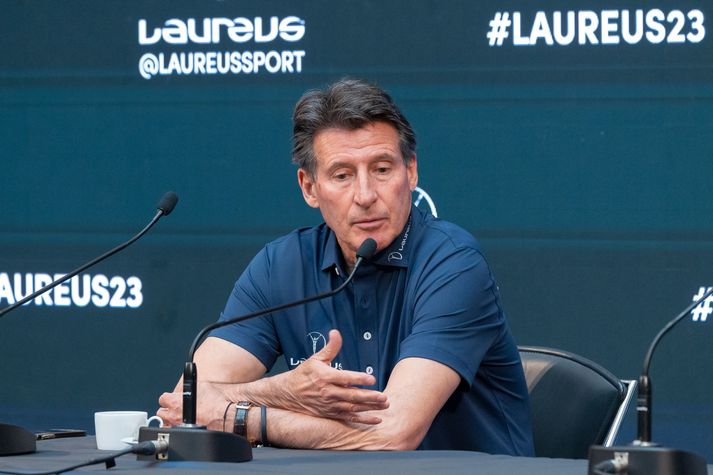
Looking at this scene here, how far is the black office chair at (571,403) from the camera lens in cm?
227

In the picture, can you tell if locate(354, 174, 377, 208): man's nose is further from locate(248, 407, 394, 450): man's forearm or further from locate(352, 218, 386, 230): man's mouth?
locate(248, 407, 394, 450): man's forearm

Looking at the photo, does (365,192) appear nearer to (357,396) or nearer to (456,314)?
(456,314)

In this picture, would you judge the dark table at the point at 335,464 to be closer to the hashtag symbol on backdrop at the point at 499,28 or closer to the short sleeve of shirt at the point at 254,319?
the short sleeve of shirt at the point at 254,319

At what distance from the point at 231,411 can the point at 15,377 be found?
1.87 meters

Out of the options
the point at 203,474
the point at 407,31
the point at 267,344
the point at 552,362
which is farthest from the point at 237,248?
the point at 203,474

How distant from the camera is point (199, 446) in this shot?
163cm

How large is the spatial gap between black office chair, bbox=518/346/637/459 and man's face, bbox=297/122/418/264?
42 centimetres

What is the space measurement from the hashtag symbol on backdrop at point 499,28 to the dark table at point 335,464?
6.01 ft

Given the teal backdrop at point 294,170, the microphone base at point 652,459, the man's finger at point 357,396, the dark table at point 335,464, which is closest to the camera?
the microphone base at point 652,459

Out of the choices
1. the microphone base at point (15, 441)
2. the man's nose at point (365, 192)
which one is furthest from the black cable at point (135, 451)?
the man's nose at point (365, 192)

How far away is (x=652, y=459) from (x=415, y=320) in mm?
935

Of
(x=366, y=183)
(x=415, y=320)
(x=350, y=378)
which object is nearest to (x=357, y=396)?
(x=350, y=378)

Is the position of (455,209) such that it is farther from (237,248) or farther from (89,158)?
(89,158)

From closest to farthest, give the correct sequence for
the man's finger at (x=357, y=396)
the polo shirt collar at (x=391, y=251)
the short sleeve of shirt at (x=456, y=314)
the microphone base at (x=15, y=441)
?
the microphone base at (x=15, y=441) → the man's finger at (x=357, y=396) → the short sleeve of shirt at (x=456, y=314) → the polo shirt collar at (x=391, y=251)
